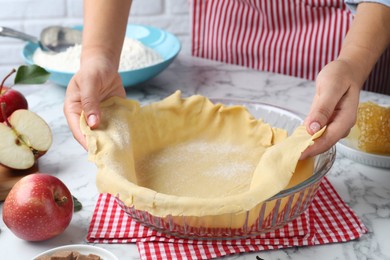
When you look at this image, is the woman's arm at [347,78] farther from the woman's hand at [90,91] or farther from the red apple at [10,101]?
the red apple at [10,101]

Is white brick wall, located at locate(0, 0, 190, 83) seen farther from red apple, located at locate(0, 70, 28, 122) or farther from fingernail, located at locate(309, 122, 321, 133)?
fingernail, located at locate(309, 122, 321, 133)

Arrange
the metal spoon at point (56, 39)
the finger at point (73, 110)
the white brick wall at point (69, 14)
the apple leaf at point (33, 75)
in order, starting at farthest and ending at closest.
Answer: the white brick wall at point (69, 14), the metal spoon at point (56, 39), the apple leaf at point (33, 75), the finger at point (73, 110)

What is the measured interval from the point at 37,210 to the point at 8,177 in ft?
0.62

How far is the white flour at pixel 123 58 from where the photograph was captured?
141 cm

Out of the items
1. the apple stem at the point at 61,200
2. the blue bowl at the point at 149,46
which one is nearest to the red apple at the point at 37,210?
the apple stem at the point at 61,200

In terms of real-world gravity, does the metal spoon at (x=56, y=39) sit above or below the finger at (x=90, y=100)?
below

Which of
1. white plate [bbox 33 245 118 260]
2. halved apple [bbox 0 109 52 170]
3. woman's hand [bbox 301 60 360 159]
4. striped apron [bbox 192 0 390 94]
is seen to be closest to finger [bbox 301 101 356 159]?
woman's hand [bbox 301 60 360 159]

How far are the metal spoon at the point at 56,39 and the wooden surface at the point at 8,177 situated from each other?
0.55 m

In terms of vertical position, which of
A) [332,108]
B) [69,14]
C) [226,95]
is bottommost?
[69,14]

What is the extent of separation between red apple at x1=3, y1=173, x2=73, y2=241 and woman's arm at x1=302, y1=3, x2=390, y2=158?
36 cm

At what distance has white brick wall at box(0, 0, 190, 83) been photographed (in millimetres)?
2215

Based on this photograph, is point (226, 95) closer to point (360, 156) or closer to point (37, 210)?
point (360, 156)

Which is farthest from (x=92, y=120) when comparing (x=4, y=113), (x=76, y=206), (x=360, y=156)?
(x=360, y=156)

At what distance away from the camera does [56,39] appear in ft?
5.17
